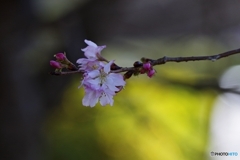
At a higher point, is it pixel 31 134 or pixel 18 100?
pixel 18 100

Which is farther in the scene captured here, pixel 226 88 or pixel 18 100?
pixel 18 100

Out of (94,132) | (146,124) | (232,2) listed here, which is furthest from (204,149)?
(232,2)

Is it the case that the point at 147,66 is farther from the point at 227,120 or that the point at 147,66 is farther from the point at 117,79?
the point at 227,120

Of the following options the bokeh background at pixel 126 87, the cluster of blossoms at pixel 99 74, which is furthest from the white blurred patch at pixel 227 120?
the cluster of blossoms at pixel 99 74

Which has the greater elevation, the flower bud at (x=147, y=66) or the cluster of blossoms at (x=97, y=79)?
the flower bud at (x=147, y=66)

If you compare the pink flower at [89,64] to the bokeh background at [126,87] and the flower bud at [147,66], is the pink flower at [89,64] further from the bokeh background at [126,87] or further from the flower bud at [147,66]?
the bokeh background at [126,87]

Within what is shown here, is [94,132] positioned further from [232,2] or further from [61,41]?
[232,2]
